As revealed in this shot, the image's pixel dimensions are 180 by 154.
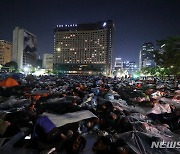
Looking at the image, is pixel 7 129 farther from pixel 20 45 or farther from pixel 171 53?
pixel 20 45

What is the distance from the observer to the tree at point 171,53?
1011 inches

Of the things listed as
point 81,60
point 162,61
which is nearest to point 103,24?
point 81,60

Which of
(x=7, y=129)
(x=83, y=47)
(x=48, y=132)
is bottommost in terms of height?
(x=7, y=129)

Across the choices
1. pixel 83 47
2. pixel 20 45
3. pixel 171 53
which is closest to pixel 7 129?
pixel 171 53

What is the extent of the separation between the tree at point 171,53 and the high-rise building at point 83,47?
11168cm

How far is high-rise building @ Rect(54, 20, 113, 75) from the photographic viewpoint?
14075 centimetres

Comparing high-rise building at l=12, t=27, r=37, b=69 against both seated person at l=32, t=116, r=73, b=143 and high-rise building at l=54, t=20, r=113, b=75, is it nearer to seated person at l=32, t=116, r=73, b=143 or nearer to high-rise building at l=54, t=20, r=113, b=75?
high-rise building at l=54, t=20, r=113, b=75

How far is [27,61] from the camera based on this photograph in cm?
14625

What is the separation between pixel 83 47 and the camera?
147m

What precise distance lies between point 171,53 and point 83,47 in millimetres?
123556

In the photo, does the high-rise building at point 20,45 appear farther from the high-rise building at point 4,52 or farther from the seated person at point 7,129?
the seated person at point 7,129

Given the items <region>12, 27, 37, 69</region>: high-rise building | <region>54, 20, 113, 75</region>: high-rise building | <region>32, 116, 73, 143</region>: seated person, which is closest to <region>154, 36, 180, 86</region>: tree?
<region>32, 116, 73, 143</region>: seated person

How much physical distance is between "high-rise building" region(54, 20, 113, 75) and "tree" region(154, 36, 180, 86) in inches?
4397

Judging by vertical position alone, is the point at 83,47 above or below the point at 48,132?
above
